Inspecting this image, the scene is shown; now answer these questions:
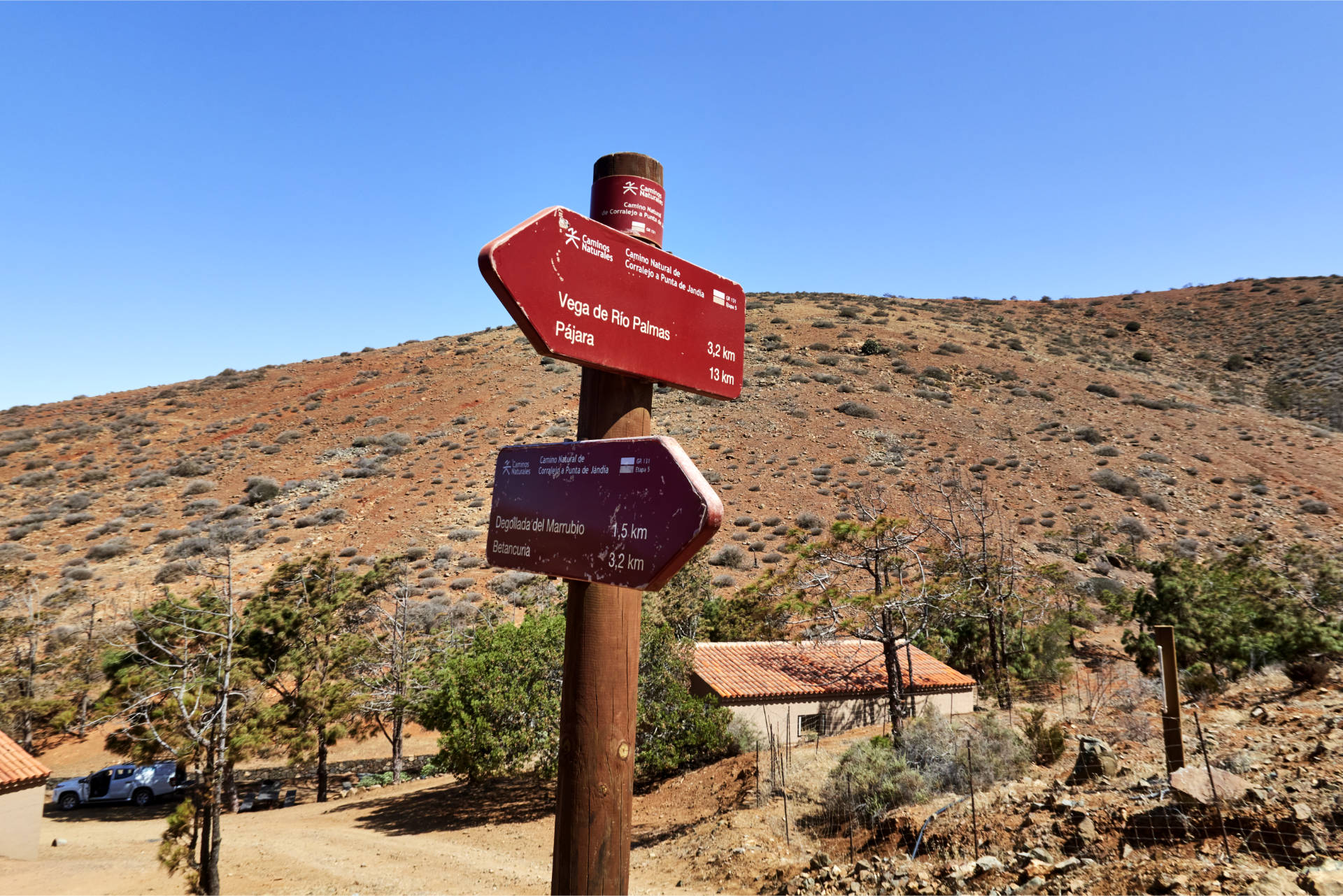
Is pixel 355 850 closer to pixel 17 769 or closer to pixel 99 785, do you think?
pixel 17 769

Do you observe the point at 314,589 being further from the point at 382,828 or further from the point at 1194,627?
the point at 1194,627

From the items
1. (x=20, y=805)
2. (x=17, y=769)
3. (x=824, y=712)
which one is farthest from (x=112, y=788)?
(x=824, y=712)

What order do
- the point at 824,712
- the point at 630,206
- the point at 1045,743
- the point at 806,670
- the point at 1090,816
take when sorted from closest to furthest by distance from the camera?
the point at 630,206, the point at 1090,816, the point at 1045,743, the point at 824,712, the point at 806,670

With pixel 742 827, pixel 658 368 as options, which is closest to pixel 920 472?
pixel 742 827

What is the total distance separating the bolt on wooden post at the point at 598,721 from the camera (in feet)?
8.04

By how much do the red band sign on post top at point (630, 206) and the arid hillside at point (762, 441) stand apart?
85.1ft

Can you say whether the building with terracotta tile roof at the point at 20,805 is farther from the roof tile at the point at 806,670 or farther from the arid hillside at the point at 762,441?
the roof tile at the point at 806,670

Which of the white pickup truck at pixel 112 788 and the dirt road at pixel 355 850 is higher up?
the dirt road at pixel 355 850

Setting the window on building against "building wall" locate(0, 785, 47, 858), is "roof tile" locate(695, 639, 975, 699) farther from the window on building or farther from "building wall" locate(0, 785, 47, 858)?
"building wall" locate(0, 785, 47, 858)

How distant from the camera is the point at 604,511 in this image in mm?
2279

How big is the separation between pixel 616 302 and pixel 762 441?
3692cm

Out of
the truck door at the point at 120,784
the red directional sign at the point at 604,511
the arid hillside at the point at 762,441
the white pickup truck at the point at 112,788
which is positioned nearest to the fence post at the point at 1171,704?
the red directional sign at the point at 604,511

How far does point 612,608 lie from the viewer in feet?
8.54

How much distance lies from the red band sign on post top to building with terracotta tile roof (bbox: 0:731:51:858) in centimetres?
1829
